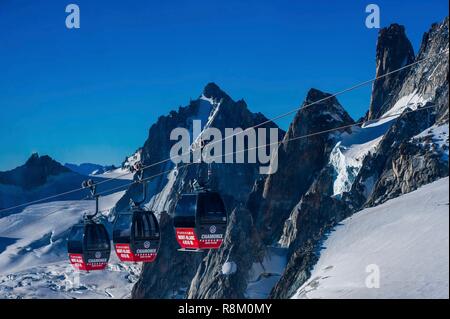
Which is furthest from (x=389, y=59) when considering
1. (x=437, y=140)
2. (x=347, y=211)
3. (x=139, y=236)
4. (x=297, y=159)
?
(x=139, y=236)

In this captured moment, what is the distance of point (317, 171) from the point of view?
6344 inches

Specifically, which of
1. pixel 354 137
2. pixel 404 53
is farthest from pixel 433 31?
pixel 354 137

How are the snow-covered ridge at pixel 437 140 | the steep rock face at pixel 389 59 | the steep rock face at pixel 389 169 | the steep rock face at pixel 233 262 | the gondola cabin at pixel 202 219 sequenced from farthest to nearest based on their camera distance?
the steep rock face at pixel 389 59
the steep rock face at pixel 233 262
the snow-covered ridge at pixel 437 140
the steep rock face at pixel 389 169
the gondola cabin at pixel 202 219

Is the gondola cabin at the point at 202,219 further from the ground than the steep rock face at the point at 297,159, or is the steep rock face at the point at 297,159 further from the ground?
the steep rock face at the point at 297,159

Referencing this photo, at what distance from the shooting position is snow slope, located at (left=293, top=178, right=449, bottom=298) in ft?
100

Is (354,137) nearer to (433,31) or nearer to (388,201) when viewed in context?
(433,31)

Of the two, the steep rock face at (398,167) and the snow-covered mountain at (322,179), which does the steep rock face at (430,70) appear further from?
the steep rock face at (398,167)

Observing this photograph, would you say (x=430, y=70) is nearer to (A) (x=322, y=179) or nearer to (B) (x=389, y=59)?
(B) (x=389, y=59)

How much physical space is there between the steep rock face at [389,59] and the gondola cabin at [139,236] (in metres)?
156

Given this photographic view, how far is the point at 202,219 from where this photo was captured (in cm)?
2342

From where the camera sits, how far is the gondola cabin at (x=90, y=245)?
2900 cm

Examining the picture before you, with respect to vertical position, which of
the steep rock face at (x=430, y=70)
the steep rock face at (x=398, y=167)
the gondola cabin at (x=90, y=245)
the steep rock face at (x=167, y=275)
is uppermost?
the steep rock face at (x=430, y=70)

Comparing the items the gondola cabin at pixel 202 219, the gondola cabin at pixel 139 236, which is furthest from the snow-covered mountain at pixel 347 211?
the gondola cabin at pixel 139 236
